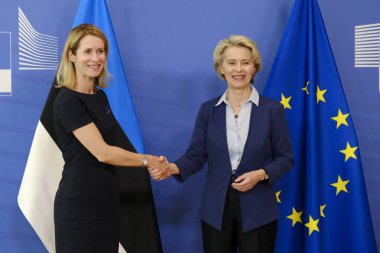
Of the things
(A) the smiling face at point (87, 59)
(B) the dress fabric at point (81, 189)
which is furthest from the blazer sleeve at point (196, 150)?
(A) the smiling face at point (87, 59)

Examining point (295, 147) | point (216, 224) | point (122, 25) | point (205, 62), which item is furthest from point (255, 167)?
point (122, 25)

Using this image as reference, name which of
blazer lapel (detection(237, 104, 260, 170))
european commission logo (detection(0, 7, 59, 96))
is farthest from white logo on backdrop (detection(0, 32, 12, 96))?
blazer lapel (detection(237, 104, 260, 170))

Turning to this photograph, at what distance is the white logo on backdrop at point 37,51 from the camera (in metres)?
2.40

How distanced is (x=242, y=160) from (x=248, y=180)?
101mm

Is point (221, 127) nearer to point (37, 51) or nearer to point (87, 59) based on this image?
point (87, 59)

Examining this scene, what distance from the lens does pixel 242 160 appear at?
1.86 metres

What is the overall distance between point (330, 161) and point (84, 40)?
1.28 meters

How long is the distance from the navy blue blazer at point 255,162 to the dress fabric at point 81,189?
426mm

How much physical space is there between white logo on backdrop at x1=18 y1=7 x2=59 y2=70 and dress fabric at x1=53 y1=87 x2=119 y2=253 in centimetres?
80

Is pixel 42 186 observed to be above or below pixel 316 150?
below

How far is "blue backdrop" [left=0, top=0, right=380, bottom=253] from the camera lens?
2410 mm

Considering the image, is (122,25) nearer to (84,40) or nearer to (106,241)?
(84,40)

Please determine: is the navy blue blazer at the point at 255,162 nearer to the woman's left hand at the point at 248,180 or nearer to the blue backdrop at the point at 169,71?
the woman's left hand at the point at 248,180

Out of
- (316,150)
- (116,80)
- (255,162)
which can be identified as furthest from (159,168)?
(316,150)
